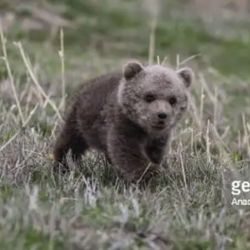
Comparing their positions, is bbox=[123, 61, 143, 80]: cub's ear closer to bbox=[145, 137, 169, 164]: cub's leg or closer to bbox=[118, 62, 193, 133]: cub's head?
bbox=[118, 62, 193, 133]: cub's head

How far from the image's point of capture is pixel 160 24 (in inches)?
880

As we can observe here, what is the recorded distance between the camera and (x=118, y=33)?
21125 millimetres

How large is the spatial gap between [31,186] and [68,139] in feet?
5.62

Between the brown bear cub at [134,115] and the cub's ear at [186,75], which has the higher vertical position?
the cub's ear at [186,75]

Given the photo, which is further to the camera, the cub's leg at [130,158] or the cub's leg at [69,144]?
the cub's leg at [69,144]

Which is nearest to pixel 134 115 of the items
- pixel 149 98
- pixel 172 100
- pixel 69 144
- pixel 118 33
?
pixel 149 98

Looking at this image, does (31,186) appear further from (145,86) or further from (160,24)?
(160,24)

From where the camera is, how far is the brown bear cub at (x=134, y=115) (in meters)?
6.98

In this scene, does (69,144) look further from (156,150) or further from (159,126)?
(159,126)

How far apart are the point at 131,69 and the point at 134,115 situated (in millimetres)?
428

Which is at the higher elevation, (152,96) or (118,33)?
(152,96)

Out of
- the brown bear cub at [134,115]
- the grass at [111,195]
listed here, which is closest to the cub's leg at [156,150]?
the brown bear cub at [134,115]

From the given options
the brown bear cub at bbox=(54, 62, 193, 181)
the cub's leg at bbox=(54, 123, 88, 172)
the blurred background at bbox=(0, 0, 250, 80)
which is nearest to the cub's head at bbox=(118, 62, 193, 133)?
the brown bear cub at bbox=(54, 62, 193, 181)

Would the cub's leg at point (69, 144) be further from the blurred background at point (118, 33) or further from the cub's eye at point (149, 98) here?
the blurred background at point (118, 33)
